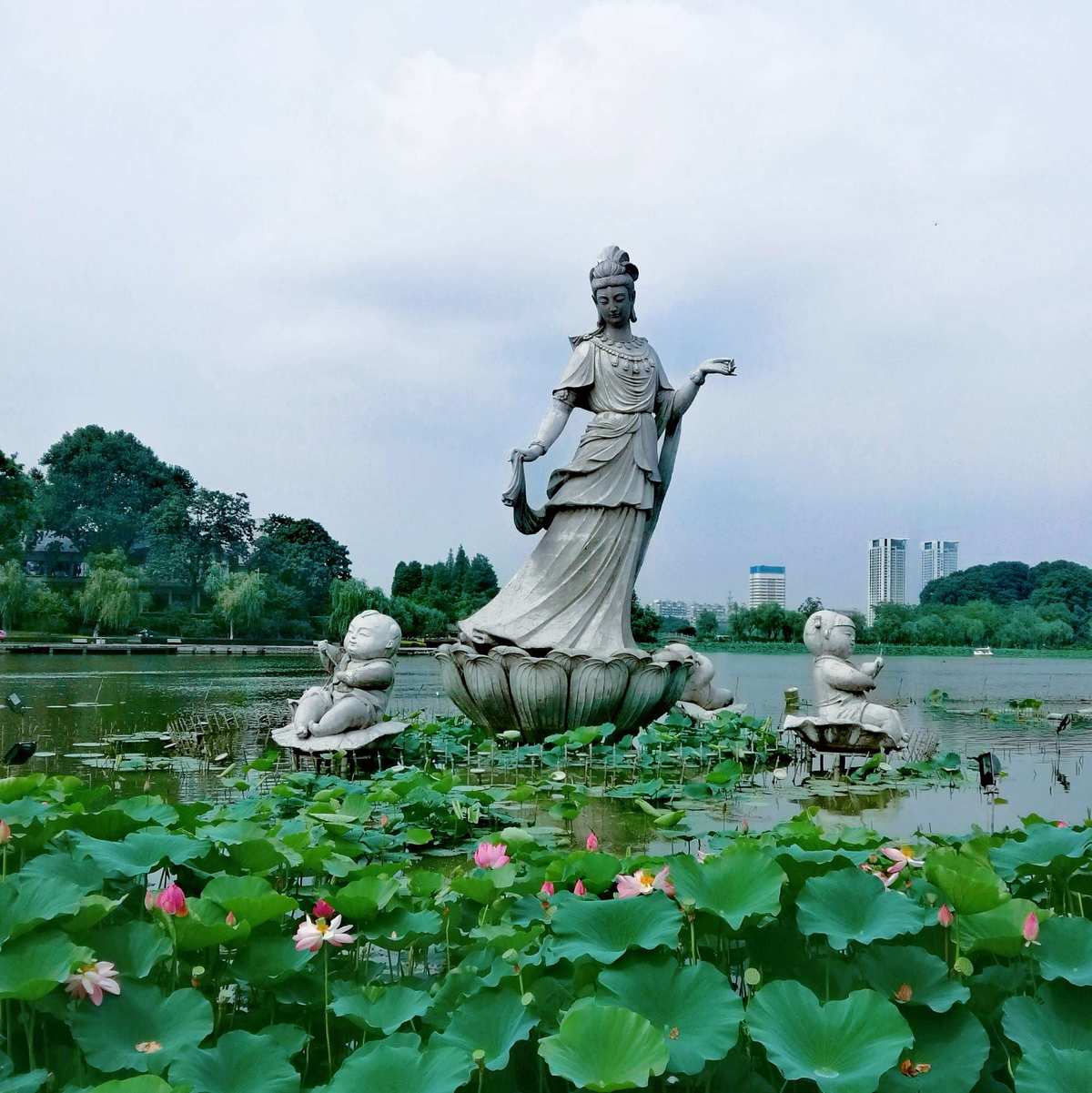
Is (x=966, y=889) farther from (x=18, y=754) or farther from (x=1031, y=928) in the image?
(x=18, y=754)

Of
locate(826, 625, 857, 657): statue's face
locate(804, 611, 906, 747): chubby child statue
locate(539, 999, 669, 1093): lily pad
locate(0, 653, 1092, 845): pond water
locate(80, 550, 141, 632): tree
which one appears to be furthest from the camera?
locate(80, 550, 141, 632): tree

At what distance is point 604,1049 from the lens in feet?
4.12

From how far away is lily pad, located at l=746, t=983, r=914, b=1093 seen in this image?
127cm

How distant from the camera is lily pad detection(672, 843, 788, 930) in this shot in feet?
5.33

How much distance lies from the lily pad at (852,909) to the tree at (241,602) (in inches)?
1185

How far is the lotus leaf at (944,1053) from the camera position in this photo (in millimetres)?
1352

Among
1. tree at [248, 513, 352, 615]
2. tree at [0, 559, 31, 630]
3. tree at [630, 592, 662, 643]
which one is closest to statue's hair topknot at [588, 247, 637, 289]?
tree at [630, 592, 662, 643]

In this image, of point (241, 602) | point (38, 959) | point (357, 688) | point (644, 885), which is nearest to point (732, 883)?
point (644, 885)

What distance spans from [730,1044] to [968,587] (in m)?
53.6

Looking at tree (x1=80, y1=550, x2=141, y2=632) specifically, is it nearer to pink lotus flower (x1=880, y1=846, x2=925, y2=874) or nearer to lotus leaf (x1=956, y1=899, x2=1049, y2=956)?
pink lotus flower (x1=880, y1=846, x2=925, y2=874)

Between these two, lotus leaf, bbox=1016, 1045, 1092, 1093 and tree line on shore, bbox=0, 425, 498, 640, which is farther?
tree line on shore, bbox=0, 425, 498, 640

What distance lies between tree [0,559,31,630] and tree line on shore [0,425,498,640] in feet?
0.11

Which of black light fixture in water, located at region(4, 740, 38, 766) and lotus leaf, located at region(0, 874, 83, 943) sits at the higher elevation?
lotus leaf, located at region(0, 874, 83, 943)

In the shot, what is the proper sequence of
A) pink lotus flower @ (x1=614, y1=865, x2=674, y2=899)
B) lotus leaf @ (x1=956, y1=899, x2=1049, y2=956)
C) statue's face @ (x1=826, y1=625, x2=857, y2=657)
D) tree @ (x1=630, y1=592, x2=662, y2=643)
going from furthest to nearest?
1. tree @ (x1=630, y1=592, x2=662, y2=643)
2. statue's face @ (x1=826, y1=625, x2=857, y2=657)
3. pink lotus flower @ (x1=614, y1=865, x2=674, y2=899)
4. lotus leaf @ (x1=956, y1=899, x2=1049, y2=956)
